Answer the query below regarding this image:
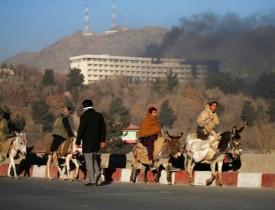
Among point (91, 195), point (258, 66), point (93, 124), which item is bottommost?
point (91, 195)

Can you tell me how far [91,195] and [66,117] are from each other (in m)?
7.67

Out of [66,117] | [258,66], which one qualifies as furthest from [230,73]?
[66,117]

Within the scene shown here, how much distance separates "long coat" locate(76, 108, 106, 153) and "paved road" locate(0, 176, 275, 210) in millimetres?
983

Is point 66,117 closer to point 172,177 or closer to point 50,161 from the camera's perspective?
point 50,161

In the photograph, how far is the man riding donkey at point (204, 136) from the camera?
766 inches

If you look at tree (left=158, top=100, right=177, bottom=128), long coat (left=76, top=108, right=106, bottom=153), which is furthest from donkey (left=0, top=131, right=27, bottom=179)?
tree (left=158, top=100, right=177, bottom=128)

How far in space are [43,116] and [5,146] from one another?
462 feet

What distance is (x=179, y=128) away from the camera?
163875 mm

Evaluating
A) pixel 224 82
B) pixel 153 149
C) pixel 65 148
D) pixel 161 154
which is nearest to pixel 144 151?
pixel 153 149

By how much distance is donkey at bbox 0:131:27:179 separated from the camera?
22.8 metres

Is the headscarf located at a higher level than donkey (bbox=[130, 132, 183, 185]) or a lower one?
higher

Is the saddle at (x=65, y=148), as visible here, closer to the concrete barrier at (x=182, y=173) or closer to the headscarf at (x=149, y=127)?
the concrete barrier at (x=182, y=173)

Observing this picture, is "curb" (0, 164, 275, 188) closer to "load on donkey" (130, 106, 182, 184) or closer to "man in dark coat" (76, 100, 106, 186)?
"load on donkey" (130, 106, 182, 184)

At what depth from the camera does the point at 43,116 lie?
536 ft
